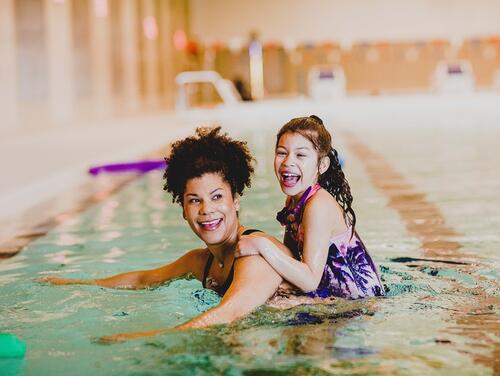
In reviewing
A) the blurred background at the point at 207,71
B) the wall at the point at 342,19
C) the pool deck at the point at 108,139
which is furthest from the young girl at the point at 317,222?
the wall at the point at 342,19

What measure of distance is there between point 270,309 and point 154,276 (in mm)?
767

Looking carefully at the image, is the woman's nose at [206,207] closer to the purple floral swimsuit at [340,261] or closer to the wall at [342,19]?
the purple floral swimsuit at [340,261]

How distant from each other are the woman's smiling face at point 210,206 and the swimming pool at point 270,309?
0.92ft

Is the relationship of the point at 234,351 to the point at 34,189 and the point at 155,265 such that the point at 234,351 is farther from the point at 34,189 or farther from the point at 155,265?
the point at 34,189

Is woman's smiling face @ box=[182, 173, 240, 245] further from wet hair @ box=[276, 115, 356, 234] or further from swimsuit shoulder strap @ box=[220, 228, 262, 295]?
wet hair @ box=[276, 115, 356, 234]

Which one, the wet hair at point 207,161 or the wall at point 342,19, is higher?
the wall at point 342,19

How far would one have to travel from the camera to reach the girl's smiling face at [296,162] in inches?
119

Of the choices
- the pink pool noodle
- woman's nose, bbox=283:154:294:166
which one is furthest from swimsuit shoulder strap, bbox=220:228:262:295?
the pink pool noodle

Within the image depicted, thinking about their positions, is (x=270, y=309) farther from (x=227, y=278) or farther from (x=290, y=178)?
(x=290, y=178)

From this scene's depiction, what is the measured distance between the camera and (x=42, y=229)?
5.25m

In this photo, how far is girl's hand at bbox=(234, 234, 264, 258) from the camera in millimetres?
2832

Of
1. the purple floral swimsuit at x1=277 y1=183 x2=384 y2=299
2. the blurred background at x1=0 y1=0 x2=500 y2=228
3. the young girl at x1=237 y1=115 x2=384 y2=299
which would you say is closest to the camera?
the young girl at x1=237 y1=115 x2=384 y2=299

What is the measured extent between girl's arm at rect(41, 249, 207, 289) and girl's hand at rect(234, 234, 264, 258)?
48 cm

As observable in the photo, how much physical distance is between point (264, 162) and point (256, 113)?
8.98 m
